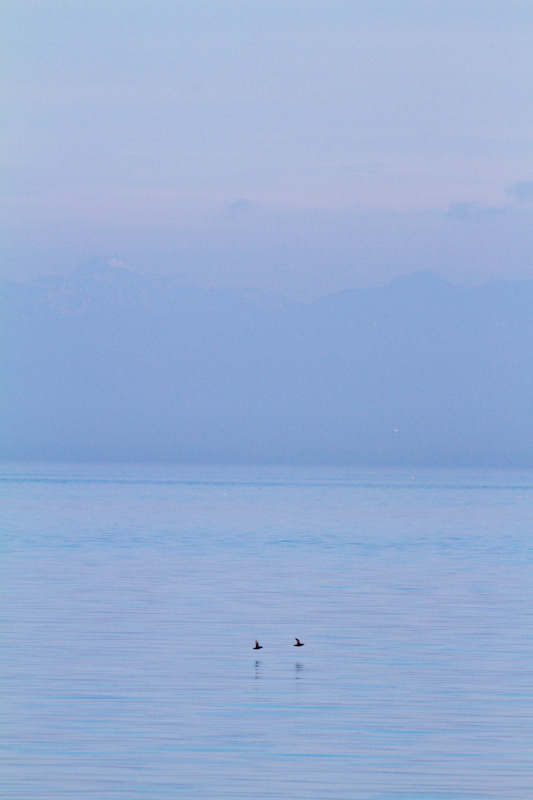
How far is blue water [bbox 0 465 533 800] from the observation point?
19188 millimetres

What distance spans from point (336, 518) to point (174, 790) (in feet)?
275

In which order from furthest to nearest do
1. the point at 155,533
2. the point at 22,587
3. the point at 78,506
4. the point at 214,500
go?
the point at 214,500
the point at 78,506
the point at 155,533
the point at 22,587

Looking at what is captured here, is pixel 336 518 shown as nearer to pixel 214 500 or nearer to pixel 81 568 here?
pixel 214 500

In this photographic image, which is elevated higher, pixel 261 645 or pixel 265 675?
pixel 261 645

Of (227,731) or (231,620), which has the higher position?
(231,620)

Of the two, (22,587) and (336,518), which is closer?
(22,587)

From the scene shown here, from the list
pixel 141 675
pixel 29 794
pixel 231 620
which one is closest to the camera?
pixel 29 794

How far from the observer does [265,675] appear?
2770cm

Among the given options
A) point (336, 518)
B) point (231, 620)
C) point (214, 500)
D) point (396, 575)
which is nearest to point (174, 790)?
point (231, 620)

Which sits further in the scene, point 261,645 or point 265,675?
point 261,645

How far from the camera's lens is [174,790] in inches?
715

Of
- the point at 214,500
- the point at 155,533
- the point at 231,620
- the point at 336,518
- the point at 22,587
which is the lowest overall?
the point at 231,620

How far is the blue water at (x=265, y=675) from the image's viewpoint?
19.2 m

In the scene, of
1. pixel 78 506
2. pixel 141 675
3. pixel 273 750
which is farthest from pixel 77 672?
pixel 78 506
